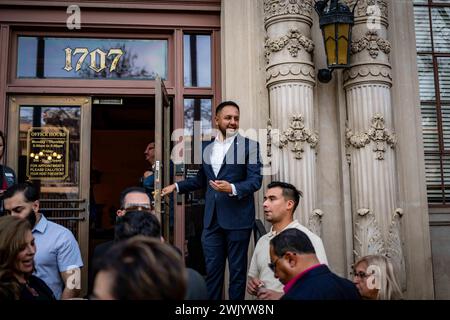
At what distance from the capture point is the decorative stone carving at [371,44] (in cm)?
610

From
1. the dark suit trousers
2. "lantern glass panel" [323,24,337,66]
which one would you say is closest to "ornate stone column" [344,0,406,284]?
"lantern glass panel" [323,24,337,66]

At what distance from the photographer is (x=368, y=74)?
6.07 metres

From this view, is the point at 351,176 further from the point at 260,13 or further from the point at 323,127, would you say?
the point at 260,13

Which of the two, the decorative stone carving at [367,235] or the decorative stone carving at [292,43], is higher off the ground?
the decorative stone carving at [292,43]

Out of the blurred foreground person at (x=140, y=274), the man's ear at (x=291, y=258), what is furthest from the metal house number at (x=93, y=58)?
the blurred foreground person at (x=140, y=274)

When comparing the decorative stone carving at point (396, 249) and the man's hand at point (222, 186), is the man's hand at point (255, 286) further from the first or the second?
the decorative stone carving at point (396, 249)

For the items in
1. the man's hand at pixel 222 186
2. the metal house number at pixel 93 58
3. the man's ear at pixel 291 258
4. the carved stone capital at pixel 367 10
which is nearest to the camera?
the man's ear at pixel 291 258

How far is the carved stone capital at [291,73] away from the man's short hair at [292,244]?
299 centimetres

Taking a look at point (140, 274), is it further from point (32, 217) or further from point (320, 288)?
point (32, 217)

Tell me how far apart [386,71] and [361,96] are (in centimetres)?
45

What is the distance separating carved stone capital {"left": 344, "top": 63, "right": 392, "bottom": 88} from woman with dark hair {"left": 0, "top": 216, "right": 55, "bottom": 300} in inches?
166

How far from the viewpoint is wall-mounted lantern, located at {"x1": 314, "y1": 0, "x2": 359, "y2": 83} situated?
5.82 meters

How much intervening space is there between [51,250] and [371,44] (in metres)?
4.24

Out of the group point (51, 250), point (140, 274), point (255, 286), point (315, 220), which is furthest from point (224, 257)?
point (140, 274)
